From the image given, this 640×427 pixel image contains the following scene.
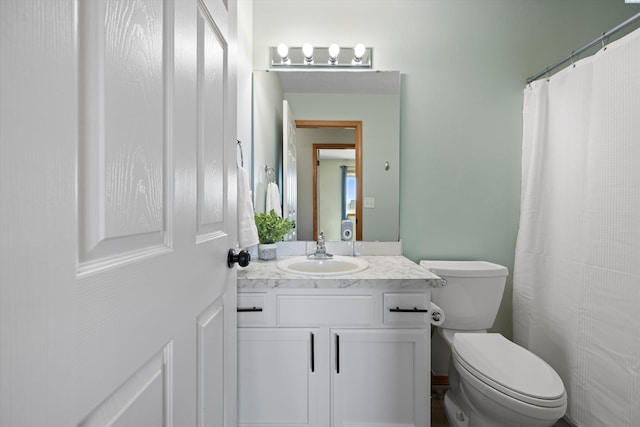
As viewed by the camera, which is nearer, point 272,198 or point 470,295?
point 470,295

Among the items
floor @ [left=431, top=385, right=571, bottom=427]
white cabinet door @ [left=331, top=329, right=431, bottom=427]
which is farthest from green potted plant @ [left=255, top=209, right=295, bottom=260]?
floor @ [left=431, top=385, right=571, bottom=427]

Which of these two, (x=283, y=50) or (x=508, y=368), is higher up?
(x=283, y=50)

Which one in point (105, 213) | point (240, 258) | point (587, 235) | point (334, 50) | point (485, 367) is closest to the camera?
point (105, 213)

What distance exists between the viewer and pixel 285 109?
1.89m

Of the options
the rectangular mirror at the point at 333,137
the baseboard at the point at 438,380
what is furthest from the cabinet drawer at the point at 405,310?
the baseboard at the point at 438,380

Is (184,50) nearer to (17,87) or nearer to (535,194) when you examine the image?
(17,87)

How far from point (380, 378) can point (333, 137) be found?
1.34 m

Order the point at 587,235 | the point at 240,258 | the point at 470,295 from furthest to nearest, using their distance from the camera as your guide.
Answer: the point at 470,295, the point at 587,235, the point at 240,258

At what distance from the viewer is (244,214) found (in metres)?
1.47

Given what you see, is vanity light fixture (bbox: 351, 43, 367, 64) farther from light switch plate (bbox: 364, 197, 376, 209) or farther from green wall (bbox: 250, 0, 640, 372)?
light switch plate (bbox: 364, 197, 376, 209)

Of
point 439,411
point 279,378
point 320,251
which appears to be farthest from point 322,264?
point 439,411

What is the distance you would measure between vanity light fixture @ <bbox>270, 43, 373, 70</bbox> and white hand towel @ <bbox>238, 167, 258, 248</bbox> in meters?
0.88

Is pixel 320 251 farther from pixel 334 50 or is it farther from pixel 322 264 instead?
pixel 334 50

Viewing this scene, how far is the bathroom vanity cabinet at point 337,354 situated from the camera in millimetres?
1305
